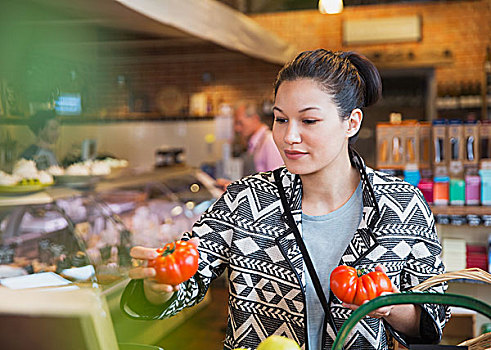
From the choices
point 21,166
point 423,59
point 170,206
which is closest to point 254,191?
point 21,166

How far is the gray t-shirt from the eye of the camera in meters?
1.71

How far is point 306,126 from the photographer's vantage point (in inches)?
65.6

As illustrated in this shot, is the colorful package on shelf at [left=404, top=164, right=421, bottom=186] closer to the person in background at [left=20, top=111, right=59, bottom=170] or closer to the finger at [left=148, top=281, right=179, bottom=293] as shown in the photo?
the person in background at [left=20, top=111, right=59, bottom=170]

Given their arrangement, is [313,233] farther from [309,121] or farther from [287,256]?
[309,121]

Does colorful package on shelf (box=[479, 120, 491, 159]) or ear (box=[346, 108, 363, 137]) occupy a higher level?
ear (box=[346, 108, 363, 137])

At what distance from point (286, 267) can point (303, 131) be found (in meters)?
0.41

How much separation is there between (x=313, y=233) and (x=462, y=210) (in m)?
2.32

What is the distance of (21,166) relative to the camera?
382 cm

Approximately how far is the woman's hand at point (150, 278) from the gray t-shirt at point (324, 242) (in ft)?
1.28

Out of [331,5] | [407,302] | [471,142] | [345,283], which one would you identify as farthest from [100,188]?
[331,5]

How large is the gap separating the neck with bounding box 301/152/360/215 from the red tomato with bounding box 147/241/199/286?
0.50m

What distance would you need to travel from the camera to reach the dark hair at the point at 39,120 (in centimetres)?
435

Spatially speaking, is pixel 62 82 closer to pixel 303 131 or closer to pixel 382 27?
pixel 303 131

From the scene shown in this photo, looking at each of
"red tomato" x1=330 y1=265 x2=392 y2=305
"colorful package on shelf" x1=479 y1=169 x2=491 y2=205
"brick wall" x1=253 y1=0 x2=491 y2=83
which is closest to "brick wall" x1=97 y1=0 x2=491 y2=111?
"brick wall" x1=253 y1=0 x2=491 y2=83
